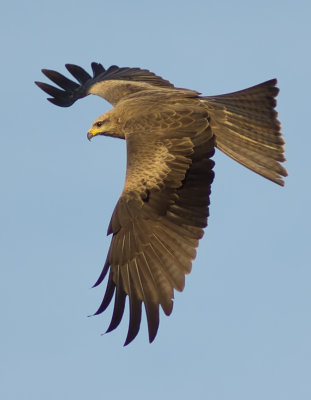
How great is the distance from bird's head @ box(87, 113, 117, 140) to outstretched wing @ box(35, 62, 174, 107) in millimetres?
751

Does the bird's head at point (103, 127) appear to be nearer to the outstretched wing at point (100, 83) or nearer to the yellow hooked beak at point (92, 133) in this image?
the yellow hooked beak at point (92, 133)

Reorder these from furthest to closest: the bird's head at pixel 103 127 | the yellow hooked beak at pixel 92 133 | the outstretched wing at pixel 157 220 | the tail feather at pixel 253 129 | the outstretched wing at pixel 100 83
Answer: the outstretched wing at pixel 100 83
the yellow hooked beak at pixel 92 133
the bird's head at pixel 103 127
the tail feather at pixel 253 129
the outstretched wing at pixel 157 220

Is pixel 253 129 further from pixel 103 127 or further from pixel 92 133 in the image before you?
pixel 92 133

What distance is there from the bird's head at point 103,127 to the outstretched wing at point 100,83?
75 cm

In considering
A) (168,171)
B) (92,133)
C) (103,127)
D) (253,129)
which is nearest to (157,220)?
(168,171)

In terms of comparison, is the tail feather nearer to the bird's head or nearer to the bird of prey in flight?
the bird of prey in flight

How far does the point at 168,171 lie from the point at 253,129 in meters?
1.82

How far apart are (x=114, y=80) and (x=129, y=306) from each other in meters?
6.12

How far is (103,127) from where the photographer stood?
16.9 m

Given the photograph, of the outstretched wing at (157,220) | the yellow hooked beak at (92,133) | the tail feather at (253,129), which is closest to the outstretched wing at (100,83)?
the yellow hooked beak at (92,133)

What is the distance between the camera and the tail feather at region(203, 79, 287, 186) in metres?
15.5

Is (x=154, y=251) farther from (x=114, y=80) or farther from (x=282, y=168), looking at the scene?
(x=114, y=80)

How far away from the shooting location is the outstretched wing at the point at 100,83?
1800 centimetres

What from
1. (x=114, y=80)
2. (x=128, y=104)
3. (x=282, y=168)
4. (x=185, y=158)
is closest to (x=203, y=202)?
(x=185, y=158)
